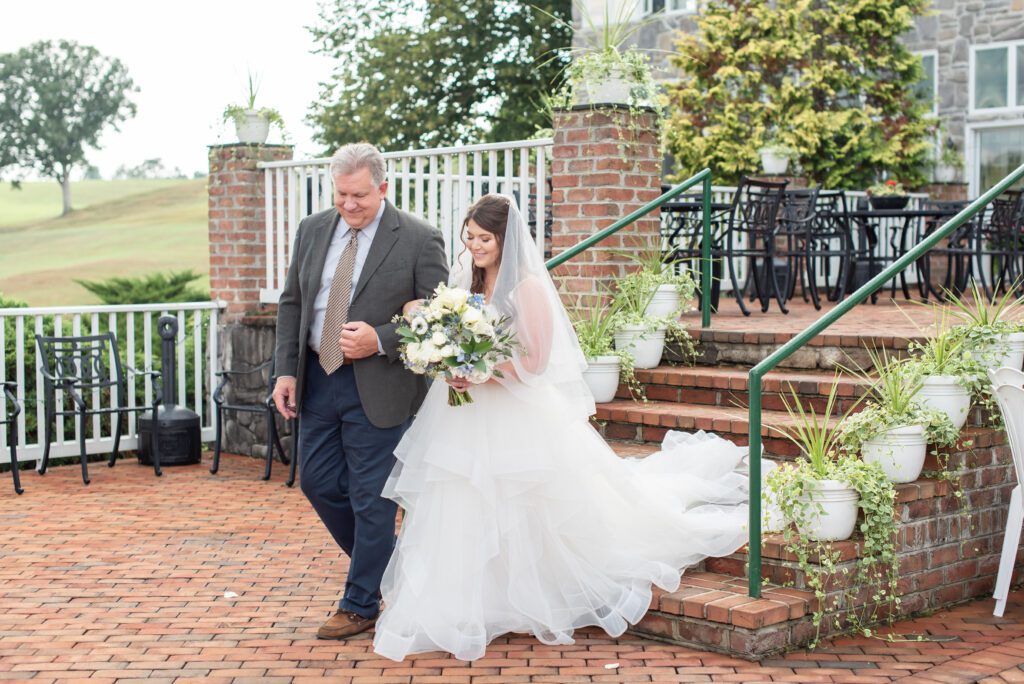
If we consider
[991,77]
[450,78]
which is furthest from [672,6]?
[450,78]

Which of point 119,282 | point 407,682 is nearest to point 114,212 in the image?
point 119,282

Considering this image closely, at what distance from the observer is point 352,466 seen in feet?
15.8

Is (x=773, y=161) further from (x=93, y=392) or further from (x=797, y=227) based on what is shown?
(x=93, y=392)

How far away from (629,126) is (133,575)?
3735 millimetres

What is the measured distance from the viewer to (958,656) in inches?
180

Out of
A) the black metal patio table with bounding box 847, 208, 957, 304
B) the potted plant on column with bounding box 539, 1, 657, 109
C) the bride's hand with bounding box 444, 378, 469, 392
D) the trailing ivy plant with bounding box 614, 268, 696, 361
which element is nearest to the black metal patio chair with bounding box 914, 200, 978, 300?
the black metal patio table with bounding box 847, 208, 957, 304

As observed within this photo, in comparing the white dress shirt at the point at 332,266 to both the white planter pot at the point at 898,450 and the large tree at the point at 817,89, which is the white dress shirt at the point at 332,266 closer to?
the white planter pot at the point at 898,450

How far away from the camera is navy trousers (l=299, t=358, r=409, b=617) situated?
477 centimetres

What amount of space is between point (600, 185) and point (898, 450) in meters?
2.96

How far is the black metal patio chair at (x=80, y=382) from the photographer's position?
27.8 feet

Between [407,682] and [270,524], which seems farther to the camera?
[270,524]

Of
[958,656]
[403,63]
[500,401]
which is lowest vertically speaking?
[958,656]

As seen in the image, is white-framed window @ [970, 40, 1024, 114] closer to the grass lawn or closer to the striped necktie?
the striped necktie

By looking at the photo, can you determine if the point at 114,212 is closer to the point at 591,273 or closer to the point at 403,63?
the point at 403,63
